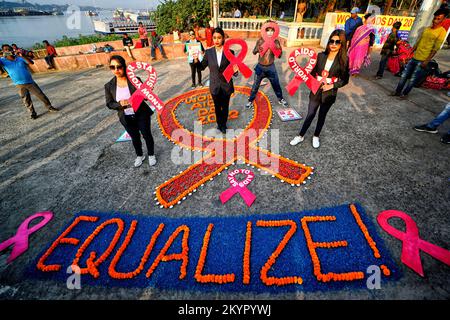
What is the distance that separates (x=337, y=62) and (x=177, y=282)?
15.0ft

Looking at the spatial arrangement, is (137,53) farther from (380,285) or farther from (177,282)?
(380,285)

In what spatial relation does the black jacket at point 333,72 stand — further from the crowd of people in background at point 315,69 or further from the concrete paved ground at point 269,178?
the concrete paved ground at point 269,178

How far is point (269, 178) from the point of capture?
4.33 m

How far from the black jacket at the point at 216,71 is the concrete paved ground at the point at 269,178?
4.56 ft

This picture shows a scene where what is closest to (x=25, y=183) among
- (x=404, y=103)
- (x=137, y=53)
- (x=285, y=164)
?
(x=285, y=164)

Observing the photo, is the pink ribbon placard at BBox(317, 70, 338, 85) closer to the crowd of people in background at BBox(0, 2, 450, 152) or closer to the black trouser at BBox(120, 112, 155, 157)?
the crowd of people in background at BBox(0, 2, 450, 152)

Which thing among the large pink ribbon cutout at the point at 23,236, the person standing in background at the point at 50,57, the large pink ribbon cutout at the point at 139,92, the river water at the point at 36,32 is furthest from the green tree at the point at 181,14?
the river water at the point at 36,32

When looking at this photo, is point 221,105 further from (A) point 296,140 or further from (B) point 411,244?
(B) point 411,244

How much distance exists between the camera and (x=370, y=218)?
345cm

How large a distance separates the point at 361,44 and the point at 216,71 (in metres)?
7.50

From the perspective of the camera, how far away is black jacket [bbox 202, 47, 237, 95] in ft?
15.6

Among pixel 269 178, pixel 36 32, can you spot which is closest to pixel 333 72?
pixel 269 178

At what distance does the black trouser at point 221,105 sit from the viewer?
5121 mm

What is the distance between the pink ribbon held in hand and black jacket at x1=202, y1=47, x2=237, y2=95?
2.05 meters
